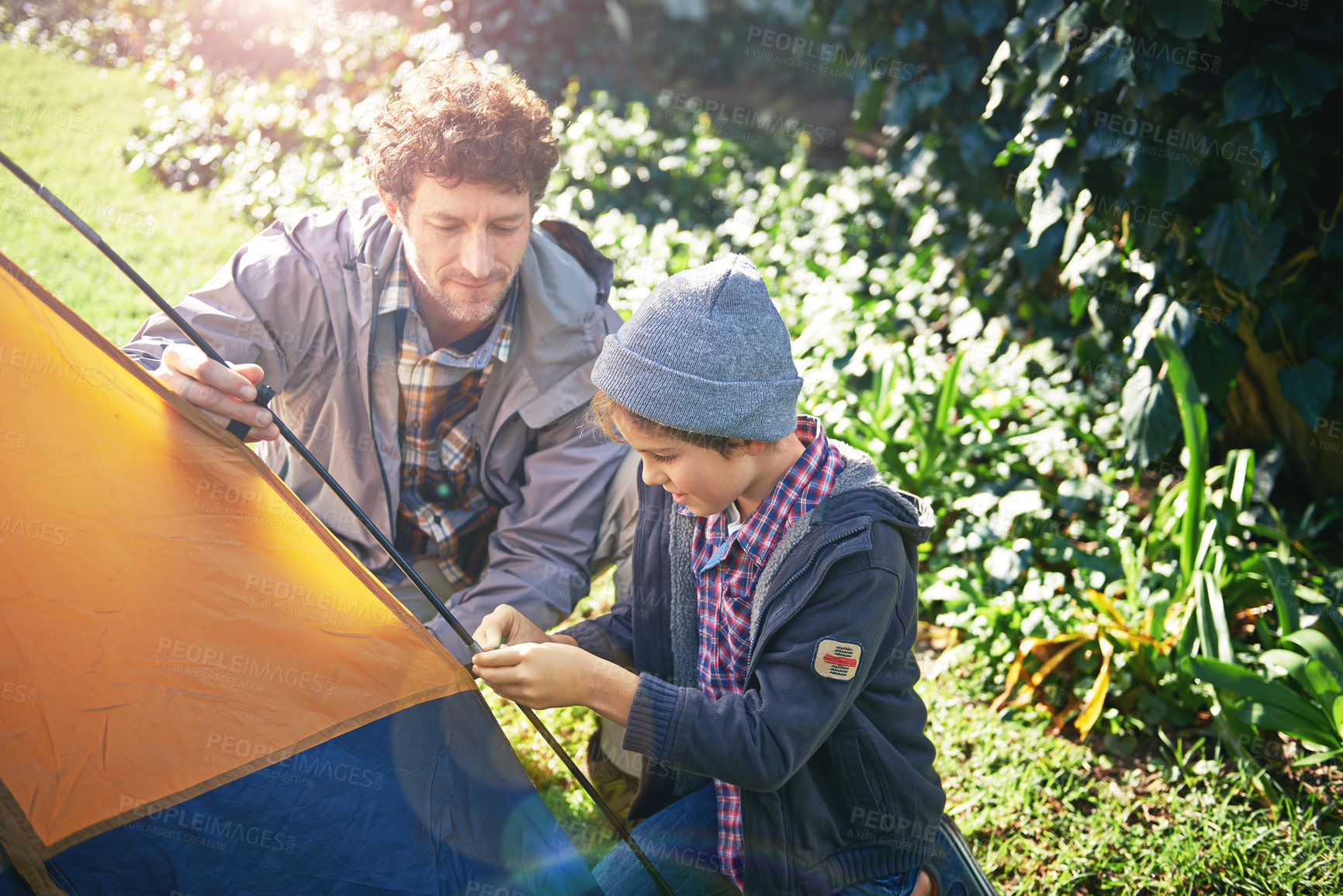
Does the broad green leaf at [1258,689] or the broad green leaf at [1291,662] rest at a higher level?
the broad green leaf at [1291,662]

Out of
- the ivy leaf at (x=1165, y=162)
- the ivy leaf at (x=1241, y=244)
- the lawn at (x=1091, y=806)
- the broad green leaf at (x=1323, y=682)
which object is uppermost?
the ivy leaf at (x=1165, y=162)

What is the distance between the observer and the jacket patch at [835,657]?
1.50 m

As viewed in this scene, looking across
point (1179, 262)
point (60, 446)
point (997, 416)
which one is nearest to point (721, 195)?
point (997, 416)

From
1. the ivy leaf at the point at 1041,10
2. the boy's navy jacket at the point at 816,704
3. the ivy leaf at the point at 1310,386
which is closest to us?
the boy's navy jacket at the point at 816,704

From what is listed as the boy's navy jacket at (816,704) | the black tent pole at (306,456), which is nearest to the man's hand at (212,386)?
the black tent pole at (306,456)

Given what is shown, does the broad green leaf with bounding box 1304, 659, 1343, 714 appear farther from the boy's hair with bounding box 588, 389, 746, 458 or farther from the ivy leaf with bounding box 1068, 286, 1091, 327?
the boy's hair with bounding box 588, 389, 746, 458

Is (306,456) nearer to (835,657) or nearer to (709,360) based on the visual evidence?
(709,360)

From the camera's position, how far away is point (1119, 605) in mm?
2791

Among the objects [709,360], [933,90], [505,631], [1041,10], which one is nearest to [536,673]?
[505,631]

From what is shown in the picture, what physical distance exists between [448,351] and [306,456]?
0.76m

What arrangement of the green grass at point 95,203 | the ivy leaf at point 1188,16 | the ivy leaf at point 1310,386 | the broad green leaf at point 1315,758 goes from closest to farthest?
the broad green leaf at point 1315,758 → the ivy leaf at point 1188,16 → the ivy leaf at point 1310,386 → the green grass at point 95,203

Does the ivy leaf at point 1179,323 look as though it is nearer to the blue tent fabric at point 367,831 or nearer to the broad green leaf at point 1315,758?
the broad green leaf at point 1315,758

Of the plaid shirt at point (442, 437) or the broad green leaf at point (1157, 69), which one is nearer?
the plaid shirt at point (442, 437)

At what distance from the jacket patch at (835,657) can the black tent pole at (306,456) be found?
46cm
